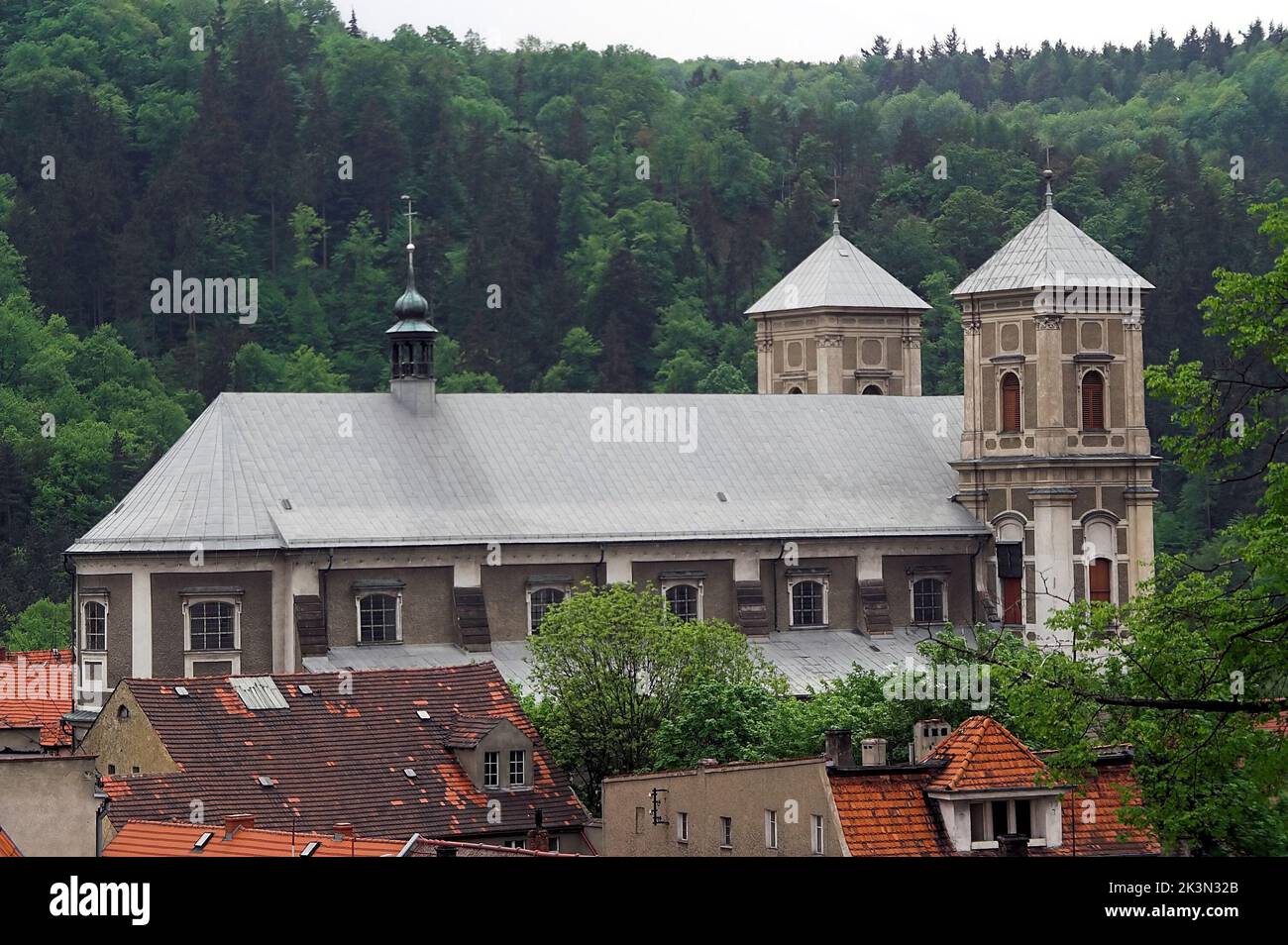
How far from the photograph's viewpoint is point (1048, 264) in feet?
215

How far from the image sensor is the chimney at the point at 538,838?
1460 inches

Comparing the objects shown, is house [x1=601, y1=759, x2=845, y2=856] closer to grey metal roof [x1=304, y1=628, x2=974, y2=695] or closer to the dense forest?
grey metal roof [x1=304, y1=628, x2=974, y2=695]

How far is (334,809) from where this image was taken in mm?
37312

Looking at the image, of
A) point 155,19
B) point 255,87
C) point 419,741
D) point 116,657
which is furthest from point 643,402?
point 155,19

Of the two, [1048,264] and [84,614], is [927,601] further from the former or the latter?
[84,614]

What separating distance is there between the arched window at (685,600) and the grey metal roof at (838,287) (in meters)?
15.4

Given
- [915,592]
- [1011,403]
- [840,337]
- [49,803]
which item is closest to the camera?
[49,803]

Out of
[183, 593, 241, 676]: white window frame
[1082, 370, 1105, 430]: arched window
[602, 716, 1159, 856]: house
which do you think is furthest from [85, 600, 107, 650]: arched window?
[1082, 370, 1105, 430]: arched window

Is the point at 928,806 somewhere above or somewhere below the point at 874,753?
below

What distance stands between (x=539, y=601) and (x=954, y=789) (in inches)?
1160

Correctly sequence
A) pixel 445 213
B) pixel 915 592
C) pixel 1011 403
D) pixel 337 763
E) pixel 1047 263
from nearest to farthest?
1. pixel 337 763
2. pixel 915 592
3. pixel 1011 403
4. pixel 1047 263
5. pixel 445 213

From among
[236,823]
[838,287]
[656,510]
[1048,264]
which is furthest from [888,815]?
[838,287]
